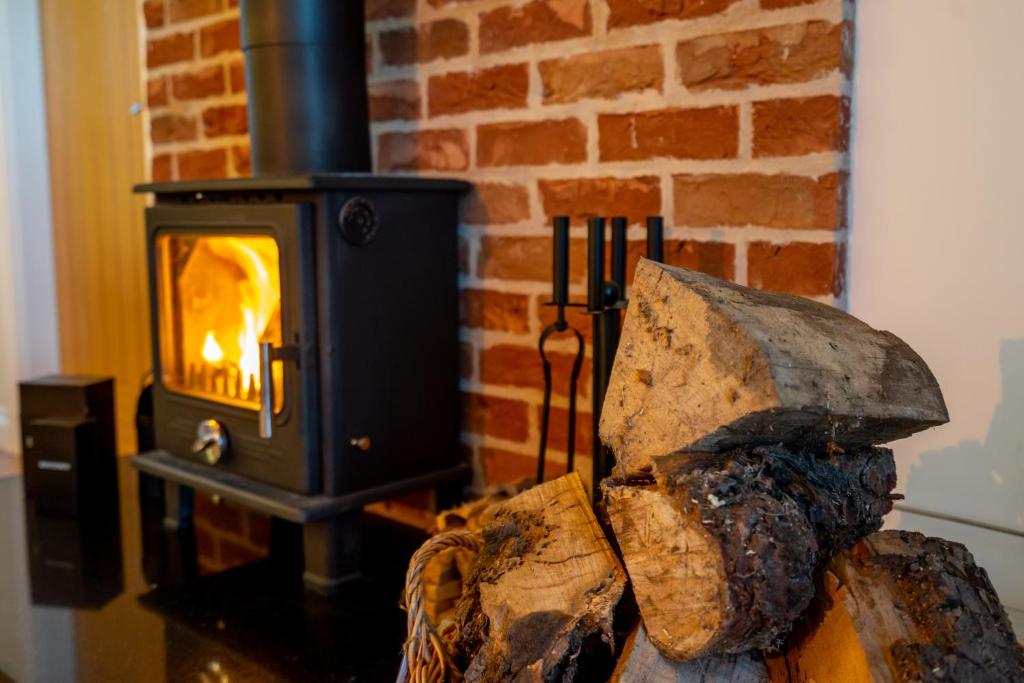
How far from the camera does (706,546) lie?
0.95 metres

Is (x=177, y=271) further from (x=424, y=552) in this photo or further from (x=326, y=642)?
(x=424, y=552)

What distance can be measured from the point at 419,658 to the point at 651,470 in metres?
0.34

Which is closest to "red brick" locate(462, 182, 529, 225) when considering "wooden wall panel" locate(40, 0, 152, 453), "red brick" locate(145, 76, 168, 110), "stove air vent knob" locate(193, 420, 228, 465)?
→ "stove air vent knob" locate(193, 420, 228, 465)

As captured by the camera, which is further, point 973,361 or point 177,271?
point 177,271

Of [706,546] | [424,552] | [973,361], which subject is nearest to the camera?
[706,546]

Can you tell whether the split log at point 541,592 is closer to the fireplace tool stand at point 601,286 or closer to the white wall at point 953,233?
the fireplace tool stand at point 601,286

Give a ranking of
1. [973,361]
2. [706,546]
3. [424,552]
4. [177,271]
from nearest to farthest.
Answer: [706,546]
[424,552]
[973,361]
[177,271]

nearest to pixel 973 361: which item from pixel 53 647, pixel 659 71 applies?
pixel 659 71

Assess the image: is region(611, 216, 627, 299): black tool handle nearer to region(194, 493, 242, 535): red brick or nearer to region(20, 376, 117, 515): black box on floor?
region(194, 493, 242, 535): red brick

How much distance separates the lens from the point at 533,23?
5.60ft

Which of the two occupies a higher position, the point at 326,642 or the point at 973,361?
the point at 973,361

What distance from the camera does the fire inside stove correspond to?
5.53ft

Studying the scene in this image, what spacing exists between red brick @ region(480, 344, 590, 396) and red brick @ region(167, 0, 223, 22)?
3.45ft

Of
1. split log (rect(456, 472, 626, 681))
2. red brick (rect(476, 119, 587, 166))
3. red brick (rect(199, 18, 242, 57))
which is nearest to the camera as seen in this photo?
split log (rect(456, 472, 626, 681))
